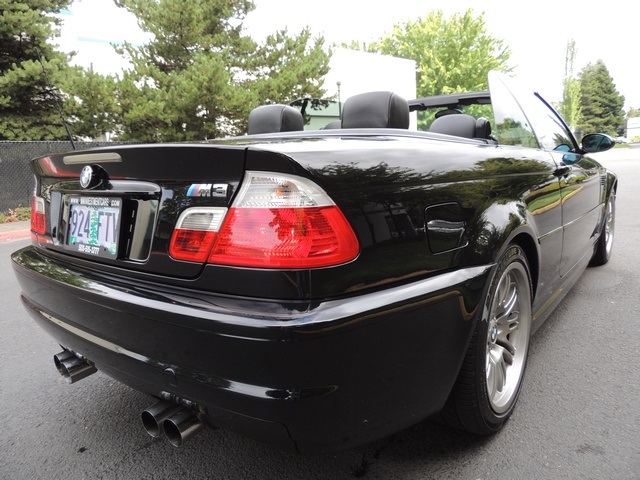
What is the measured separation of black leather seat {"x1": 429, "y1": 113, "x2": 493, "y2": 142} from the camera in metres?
2.76

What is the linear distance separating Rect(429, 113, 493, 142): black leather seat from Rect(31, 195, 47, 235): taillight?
210 centimetres

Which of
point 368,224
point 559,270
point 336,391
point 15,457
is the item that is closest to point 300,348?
point 336,391

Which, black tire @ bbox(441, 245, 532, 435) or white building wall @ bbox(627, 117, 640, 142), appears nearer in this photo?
black tire @ bbox(441, 245, 532, 435)

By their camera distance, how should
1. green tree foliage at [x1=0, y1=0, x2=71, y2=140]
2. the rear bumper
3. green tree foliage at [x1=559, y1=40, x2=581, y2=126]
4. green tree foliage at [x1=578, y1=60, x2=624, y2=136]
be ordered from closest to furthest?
the rear bumper < green tree foliage at [x1=0, y1=0, x2=71, y2=140] < green tree foliage at [x1=559, y1=40, x2=581, y2=126] < green tree foliage at [x1=578, y1=60, x2=624, y2=136]

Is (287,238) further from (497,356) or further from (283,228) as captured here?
(497,356)

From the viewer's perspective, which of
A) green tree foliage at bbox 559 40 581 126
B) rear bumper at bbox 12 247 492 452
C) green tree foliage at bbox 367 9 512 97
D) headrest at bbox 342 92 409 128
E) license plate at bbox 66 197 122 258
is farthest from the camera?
green tree foliage at bbox 559 40 581 126

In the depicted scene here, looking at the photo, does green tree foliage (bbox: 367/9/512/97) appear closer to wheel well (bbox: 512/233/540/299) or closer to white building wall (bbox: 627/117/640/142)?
wheel well (bbox: 512/233/540/299)

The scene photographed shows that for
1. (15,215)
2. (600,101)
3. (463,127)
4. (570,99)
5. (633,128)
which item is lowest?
(15,215)

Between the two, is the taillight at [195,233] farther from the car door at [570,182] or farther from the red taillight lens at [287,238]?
the car door at [570,182]

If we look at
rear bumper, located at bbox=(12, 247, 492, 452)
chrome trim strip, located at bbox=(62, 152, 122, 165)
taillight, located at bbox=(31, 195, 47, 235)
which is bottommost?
rear bumper, located at bbox=(12, 247, 492, 452)

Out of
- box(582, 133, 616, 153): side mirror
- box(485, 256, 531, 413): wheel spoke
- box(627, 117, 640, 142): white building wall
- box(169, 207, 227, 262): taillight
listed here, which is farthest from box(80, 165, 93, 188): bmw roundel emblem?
box(627, 117, 640, 142): white building wall

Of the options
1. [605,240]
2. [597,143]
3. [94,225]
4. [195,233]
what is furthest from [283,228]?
[605,240]

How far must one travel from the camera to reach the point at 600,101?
72312 millimetres

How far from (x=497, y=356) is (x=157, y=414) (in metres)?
1.38
